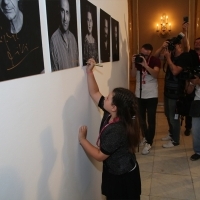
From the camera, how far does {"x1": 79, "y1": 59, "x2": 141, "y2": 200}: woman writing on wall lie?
1153 mm

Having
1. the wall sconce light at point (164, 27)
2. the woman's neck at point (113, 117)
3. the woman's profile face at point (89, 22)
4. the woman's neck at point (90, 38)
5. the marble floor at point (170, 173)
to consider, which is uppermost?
the wall sconce light at point (164, 27)

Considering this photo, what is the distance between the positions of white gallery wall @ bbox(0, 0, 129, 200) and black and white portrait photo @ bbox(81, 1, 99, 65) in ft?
0.20

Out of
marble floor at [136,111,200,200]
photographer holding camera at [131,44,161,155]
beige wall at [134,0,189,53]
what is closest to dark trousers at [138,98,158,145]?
photographer holding camera at [131,44,161,155]

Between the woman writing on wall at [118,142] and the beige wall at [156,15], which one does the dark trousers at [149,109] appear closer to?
the woman writing on wall at [118,142]

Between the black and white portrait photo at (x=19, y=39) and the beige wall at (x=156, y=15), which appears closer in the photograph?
the black and white portrait photo at (x=19, y=39)

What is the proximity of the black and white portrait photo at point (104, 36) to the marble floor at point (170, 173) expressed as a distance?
51.2 inches

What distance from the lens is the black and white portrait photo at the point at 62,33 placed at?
2.85ft

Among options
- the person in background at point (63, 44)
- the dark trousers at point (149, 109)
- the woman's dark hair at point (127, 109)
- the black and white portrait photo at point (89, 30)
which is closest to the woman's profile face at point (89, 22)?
the black and white portrait photo at point (89, 30)

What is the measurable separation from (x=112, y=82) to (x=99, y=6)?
69 cm

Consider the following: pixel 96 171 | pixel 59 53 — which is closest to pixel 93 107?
pixel 96 171

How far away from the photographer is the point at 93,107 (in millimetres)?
1508

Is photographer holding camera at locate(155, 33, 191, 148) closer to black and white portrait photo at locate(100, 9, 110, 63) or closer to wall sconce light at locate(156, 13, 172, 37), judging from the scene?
black and white portrait photo at locate(100, 9, 110, 63)

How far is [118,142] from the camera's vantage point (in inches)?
45.1

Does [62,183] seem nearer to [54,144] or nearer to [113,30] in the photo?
[54,144]
